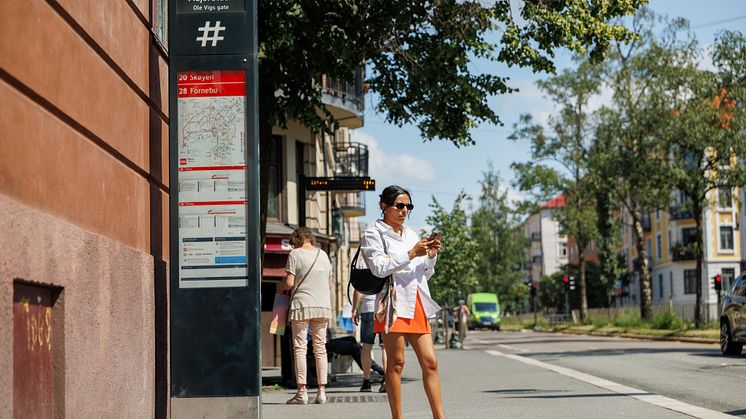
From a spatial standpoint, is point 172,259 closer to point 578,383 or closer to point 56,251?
point 56,251

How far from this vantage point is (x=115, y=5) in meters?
7.83

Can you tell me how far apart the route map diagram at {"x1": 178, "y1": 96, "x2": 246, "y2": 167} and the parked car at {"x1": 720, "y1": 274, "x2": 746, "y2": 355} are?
1588cm

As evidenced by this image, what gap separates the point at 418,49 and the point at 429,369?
7.93 m

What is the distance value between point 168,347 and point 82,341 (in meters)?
2.43

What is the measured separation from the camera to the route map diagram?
27.8 feet

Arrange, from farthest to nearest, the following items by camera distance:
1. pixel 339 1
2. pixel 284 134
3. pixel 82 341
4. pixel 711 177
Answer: pixel 711 177 < pixel 284 134 < pixel 339 1 < pixel 82 341

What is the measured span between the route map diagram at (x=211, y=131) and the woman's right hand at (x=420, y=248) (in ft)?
4.90

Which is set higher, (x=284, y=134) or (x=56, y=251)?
(x=284, y=134)

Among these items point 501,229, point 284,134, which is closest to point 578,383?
point 284,134

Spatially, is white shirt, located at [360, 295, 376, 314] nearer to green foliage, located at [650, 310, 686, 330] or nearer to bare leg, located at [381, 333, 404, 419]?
bare leg, located at [381, 333, 404, 419]

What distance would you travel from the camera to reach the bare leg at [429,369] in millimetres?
8125

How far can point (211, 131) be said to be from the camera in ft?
27.9

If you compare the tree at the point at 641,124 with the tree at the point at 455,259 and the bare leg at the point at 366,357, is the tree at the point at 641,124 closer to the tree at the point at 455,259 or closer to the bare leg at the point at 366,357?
the tree at the point at 455,259

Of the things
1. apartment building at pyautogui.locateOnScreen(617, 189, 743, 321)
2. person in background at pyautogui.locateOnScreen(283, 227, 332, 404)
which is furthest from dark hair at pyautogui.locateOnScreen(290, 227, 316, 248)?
apartment building at pyautogui.locateOnScreen(617, 189, 743, 321)
